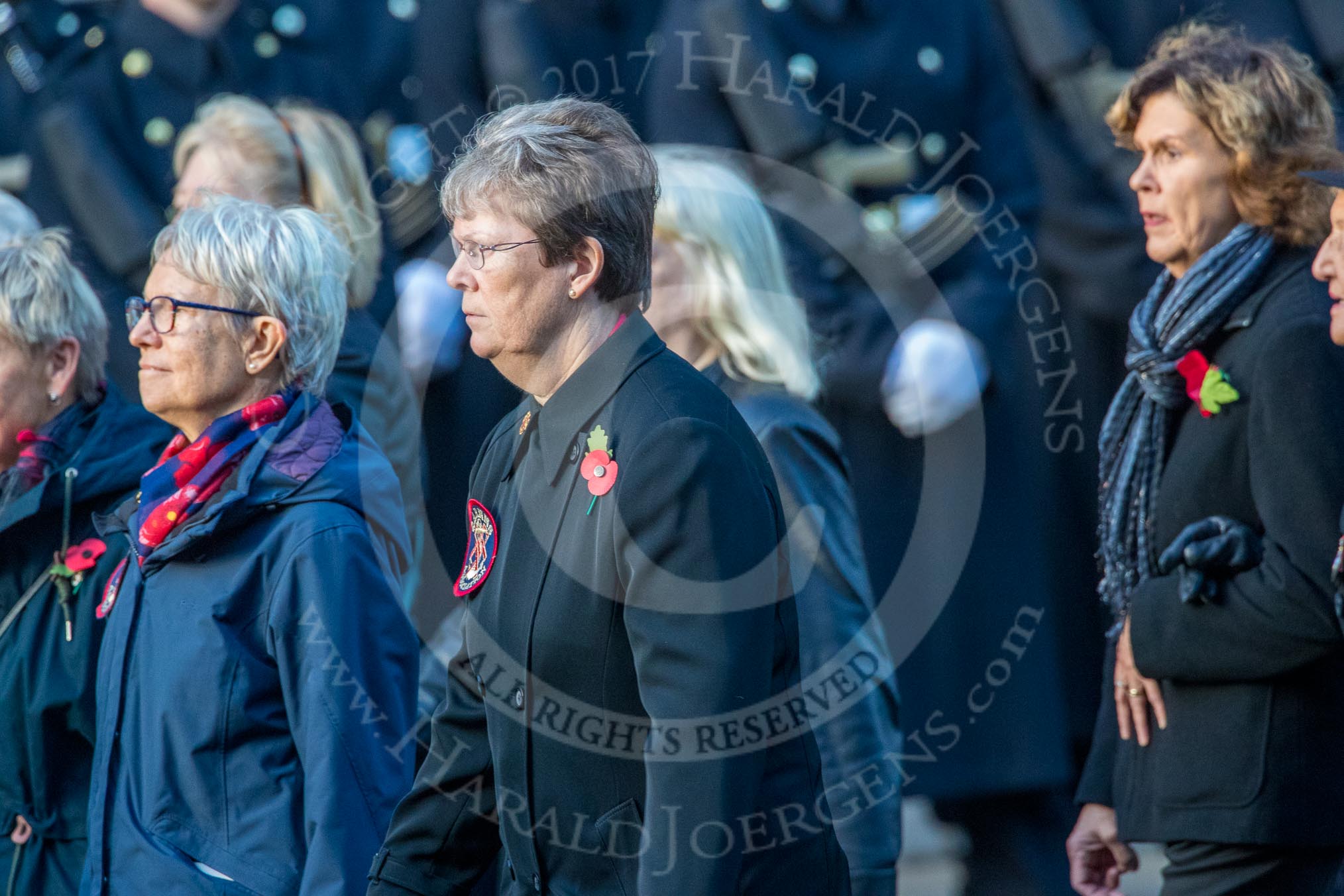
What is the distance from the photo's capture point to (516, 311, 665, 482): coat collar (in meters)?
1.98

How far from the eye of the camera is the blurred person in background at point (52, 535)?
2.72 meters

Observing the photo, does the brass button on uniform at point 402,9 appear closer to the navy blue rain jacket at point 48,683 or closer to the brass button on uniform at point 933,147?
the brass button on uniform at point 933,147

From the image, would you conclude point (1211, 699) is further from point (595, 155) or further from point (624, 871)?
point (595, 155)

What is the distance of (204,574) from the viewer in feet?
7.91

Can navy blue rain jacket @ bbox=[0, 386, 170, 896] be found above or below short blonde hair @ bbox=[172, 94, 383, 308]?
below

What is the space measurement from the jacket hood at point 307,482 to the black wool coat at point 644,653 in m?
0.45

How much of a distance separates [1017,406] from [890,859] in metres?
1.68

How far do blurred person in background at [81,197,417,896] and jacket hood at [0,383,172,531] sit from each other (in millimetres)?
245

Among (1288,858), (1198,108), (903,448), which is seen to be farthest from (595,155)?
(903,448)

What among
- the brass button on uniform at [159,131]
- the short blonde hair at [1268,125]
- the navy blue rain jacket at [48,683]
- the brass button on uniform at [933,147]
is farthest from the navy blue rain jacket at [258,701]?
the brass button on uniform at [933,147]

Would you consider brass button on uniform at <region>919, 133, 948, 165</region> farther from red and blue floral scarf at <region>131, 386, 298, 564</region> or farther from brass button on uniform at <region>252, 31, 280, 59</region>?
red and blue floral scarf at <region>131, 386, 298, 564</region>

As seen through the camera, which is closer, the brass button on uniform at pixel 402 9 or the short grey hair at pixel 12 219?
the short grey hair at pixel 12 219

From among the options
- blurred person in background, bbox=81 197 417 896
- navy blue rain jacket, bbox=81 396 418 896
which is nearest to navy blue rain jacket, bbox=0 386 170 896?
blurred person in background, bbox=81 197 417 896

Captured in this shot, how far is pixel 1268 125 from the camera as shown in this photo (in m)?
2.74
